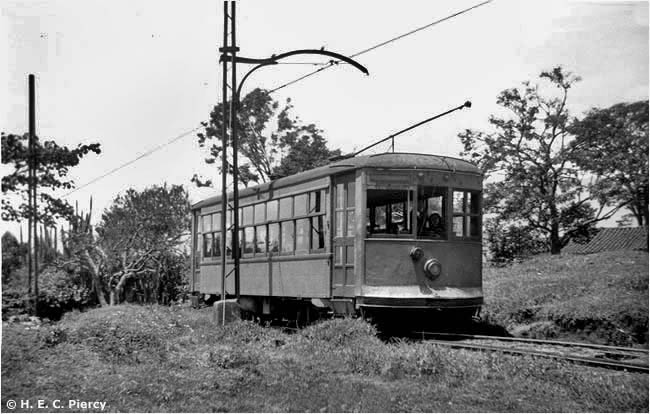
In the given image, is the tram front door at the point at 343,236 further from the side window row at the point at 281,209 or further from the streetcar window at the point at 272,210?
the streetcar window at the point at 272,210

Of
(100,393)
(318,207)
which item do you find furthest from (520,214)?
(100,393)

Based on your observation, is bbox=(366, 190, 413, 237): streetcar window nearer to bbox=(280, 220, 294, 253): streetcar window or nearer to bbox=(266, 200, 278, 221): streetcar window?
bbox=(280, 220, 294, 253): streetcar window

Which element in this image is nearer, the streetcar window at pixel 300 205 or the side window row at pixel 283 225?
the side window row at pixel 283 225

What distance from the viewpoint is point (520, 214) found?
22531 mm

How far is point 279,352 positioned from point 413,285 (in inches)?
95.5

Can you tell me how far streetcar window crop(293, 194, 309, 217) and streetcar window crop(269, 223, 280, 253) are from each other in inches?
31.0

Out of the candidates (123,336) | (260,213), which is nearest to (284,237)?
(260,213)

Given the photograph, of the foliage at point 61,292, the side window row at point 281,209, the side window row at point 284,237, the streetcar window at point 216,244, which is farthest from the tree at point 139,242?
the side window row at point 284,237

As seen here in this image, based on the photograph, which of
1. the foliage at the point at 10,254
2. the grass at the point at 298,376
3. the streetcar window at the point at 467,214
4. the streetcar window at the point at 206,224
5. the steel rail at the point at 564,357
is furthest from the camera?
the streetcar window at the point at 206,224

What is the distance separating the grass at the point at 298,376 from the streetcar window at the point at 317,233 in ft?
5.90

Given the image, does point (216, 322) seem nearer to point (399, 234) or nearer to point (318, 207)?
point (318, 207)

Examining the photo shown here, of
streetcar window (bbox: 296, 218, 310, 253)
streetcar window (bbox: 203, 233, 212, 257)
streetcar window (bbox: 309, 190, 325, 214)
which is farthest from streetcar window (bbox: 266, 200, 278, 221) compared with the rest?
streetcar window (bbox: 203, 233, 212, 257)

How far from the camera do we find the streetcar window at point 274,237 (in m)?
14.6

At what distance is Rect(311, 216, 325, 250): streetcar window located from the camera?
13.1 m
